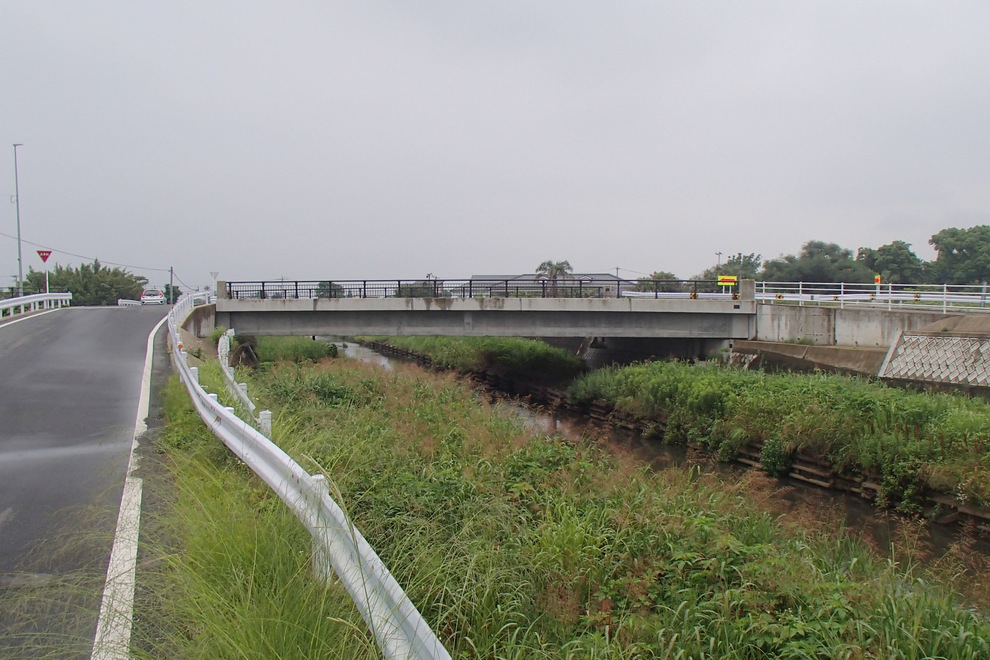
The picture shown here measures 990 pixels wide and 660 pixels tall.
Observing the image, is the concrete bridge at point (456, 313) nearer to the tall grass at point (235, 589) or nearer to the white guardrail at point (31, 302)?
the white guardrail at point (31, 302)

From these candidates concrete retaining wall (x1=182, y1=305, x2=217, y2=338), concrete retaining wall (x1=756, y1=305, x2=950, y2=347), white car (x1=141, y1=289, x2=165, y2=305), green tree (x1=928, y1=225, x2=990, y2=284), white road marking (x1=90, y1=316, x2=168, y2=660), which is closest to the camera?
white road marking (x1=90, y1=316, x2=168, y2=660)

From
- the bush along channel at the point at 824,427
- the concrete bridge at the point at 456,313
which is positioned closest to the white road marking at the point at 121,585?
the bush along channel at the point at 824,427

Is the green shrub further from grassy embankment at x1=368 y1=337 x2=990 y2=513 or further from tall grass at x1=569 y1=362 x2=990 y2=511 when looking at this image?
tall grass at x1=569 y1=362 x2=990 y2=511

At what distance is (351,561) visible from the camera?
333 cm

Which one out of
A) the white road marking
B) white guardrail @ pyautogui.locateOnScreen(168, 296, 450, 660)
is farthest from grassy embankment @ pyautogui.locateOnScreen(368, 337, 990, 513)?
the white road marking

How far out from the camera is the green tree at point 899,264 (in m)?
56.0

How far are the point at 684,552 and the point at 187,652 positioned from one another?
392cm

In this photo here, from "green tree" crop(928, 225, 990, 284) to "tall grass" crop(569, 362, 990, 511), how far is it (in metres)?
39.3

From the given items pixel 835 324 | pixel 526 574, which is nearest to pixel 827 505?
pixel 526 574

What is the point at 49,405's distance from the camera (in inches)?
404

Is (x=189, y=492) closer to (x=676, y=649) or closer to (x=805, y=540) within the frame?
(x=676, y=649)

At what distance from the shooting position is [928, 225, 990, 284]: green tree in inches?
1906

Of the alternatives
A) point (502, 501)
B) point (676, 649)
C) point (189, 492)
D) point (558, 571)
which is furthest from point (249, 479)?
point (676, 649)

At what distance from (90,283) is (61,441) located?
6071cm
